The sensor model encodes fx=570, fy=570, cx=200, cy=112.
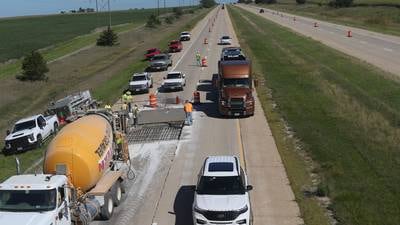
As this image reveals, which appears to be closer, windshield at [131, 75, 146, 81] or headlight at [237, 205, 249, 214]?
headlight at [237, 205, 249, 214]

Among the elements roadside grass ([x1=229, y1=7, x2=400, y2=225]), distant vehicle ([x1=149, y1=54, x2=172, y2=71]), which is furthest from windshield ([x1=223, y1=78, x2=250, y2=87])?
distant vehicle ([x1=149, y1=54, x2=172, y2=71])

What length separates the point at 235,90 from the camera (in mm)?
35062

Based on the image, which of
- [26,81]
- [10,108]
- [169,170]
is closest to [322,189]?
[169,170]

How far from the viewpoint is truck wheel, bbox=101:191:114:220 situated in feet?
60.6

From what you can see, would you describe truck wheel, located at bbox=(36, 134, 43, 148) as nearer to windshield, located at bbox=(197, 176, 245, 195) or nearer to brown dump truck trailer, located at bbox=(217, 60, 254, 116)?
brown dump truck trailer, located at bbox=(217, 60, 254, 116)

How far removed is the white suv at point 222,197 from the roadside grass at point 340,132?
2.44 metres

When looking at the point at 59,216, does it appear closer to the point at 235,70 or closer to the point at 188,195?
the point at 188,195

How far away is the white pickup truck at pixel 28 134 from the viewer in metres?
30.3

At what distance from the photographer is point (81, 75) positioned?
207ft

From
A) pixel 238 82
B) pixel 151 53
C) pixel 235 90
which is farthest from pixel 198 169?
pixel 151 53

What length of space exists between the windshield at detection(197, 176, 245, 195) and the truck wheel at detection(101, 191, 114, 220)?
311 cm

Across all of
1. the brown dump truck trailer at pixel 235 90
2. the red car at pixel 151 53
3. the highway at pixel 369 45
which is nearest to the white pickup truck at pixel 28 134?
the brown dump truck trailer at pixel 235 90

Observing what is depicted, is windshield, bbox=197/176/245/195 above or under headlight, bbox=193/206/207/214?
above

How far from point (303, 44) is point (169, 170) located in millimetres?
56745
